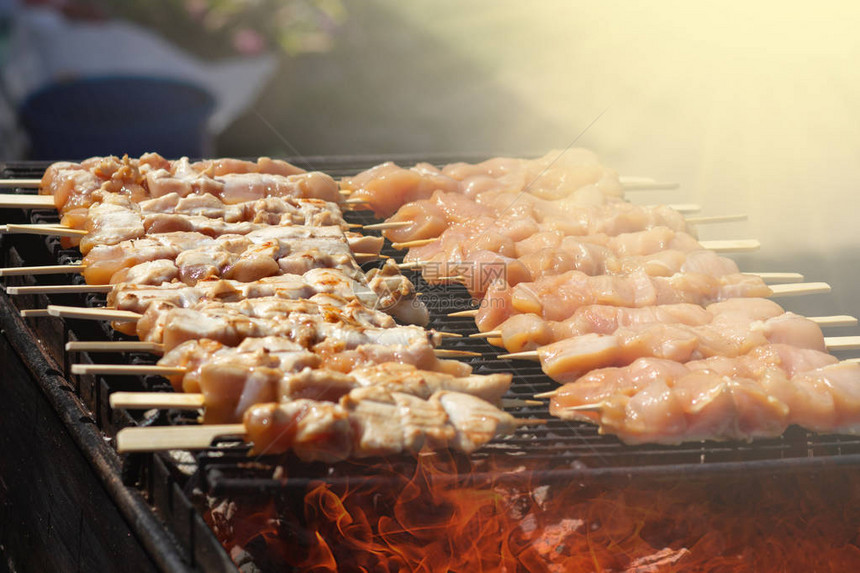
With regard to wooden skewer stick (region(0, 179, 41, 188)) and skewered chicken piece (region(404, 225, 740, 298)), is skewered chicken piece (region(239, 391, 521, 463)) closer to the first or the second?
skewered chicken piece (region(404, 225, 740, 298))

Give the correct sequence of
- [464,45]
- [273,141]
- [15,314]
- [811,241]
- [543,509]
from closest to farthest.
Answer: [543,509], [15,314], [811,241], [273,141], [464,45]

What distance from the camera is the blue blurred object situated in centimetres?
875

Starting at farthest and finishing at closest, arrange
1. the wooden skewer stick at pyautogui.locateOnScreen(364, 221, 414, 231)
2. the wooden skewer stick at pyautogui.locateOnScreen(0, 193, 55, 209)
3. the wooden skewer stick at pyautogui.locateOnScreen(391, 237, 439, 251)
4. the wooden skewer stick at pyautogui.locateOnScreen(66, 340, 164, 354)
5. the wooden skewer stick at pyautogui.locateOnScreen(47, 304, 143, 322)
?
1. the wooden skewer stick at pyautogui.locateOnScreen(364, 221, 414, 231)
2. the wooden skewer stick at pyautogui.locateOnScreen(391, 237, 439, 251)
3. the wooden skewer stick at pyautogui.locateOnScreen(0, 193, 55, 209)
4. the wooden skewer stick at pyautogui.locateOnScreen(47, 304, 143, 322)
5. the wooden skewer stick at pyautogui.locateOnScreen(66, 340, 164, 354)

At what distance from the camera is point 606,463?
10.9 feet

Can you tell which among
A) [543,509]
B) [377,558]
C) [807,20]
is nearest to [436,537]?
[377,558]

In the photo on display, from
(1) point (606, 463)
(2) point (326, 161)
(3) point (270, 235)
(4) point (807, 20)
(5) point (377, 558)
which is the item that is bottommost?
(5) point (377, 558)

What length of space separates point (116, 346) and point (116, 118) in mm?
6384

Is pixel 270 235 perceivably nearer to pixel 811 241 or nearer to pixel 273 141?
pixel 811 241

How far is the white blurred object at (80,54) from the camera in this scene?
9492mm

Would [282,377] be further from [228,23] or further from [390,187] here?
[228,23]

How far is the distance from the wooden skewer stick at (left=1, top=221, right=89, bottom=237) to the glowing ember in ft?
5.35

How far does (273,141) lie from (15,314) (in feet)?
25.4

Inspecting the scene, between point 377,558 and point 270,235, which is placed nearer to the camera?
point 377,558

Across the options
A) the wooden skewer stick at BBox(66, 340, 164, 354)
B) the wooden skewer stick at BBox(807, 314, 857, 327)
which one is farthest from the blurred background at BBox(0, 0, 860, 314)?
the wooden skewer stick at BBox(66, 340, 164, 354)
